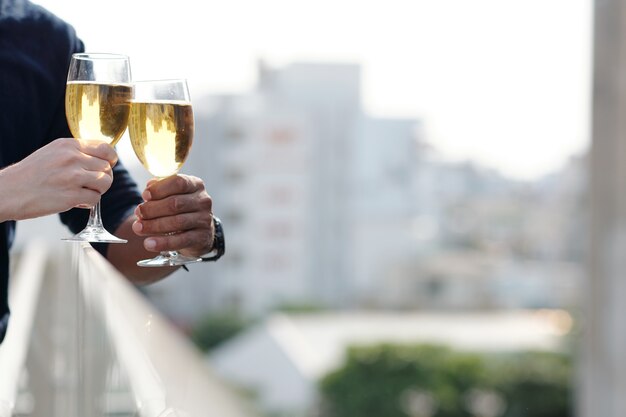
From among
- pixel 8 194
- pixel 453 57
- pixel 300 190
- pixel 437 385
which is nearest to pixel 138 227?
pixel 8 194

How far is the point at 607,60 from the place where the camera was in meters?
9.40

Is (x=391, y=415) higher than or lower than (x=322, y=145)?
lower

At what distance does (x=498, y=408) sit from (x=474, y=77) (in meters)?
26.9

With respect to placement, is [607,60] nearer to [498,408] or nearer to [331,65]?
[498,408]

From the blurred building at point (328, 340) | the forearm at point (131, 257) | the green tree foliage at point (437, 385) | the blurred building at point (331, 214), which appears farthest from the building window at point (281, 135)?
the forearm at point (131, 257)

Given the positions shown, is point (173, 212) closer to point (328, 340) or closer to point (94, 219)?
point (94, 219)

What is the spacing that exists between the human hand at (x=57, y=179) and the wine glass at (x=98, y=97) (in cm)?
4

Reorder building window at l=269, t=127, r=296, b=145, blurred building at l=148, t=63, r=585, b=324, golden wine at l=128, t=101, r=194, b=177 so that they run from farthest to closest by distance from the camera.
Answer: blurred building at l=148, t=63, r=585, b=324, building window at l=269, t=127, r=296, b=145, golden wine at l=128, t=101, r=194, b=177

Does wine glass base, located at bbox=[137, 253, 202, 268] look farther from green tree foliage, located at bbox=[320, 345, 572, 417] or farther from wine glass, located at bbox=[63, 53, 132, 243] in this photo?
green tree foliage, located at bbox=[320, 345, 572, 417]

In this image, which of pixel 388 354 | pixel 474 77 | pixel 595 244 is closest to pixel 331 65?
pixel 474 77

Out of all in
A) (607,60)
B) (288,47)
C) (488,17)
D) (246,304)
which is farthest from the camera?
(488,17)

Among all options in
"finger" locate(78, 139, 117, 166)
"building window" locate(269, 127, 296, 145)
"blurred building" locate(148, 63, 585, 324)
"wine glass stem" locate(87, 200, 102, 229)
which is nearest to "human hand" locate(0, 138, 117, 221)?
"finger" locate(78, 139, 117, 166)

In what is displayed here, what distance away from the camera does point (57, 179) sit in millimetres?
870

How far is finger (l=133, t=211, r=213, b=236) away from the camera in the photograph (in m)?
0.97
